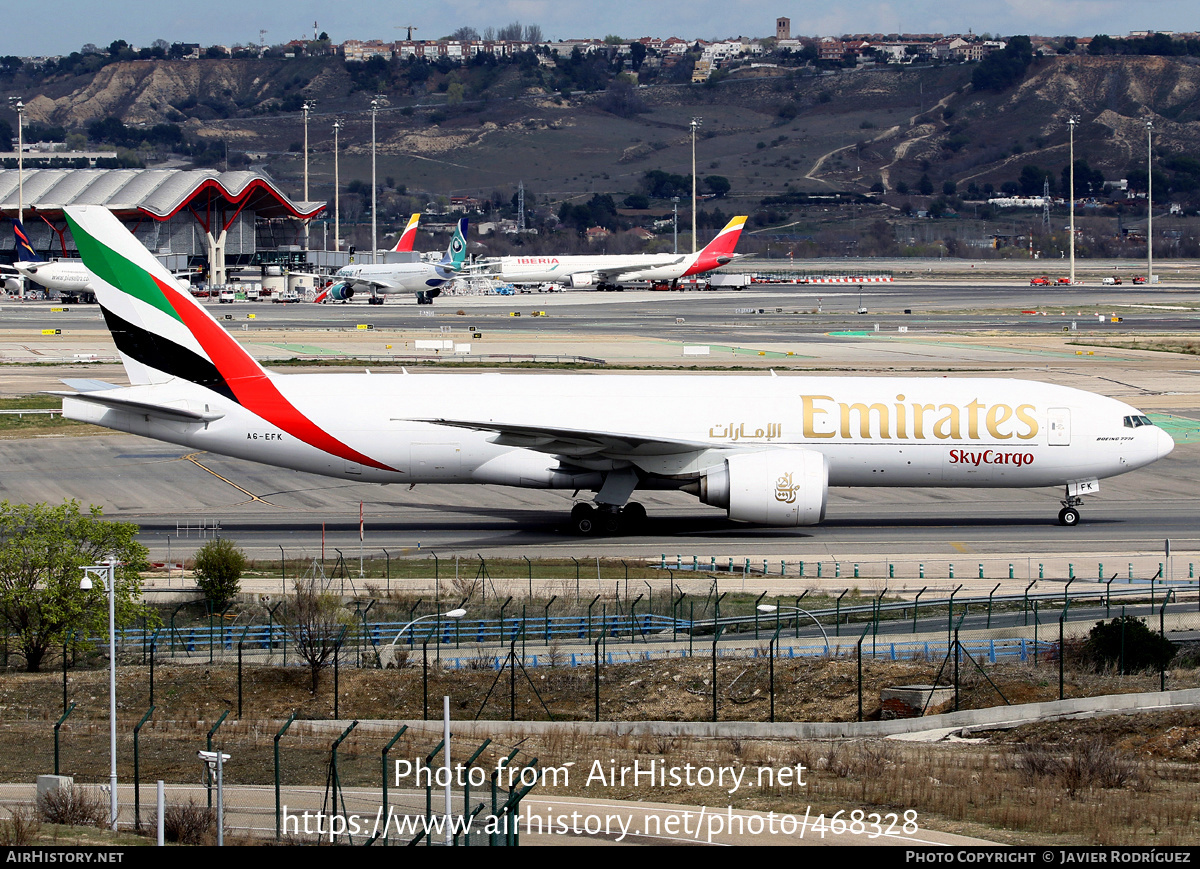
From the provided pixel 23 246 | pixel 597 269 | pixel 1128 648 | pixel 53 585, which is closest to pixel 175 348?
pixel 53 585

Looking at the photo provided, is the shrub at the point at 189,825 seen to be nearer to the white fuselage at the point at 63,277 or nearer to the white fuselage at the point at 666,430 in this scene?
the white fuselage at the point at 666,430

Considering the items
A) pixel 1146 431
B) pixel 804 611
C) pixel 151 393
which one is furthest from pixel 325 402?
pixel 1146 431

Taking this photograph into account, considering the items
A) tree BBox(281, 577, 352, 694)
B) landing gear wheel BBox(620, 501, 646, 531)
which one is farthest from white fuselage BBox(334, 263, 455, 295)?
tree BBox(281, 577, 352, 694)

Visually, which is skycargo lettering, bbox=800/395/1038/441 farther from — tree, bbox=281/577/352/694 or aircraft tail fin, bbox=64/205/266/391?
aircraft tail fin, bbox=64/205/266/391

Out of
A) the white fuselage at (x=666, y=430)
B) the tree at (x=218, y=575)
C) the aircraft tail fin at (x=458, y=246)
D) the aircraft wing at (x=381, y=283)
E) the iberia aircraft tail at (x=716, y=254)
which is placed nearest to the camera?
the tree at (x=218, y=575)

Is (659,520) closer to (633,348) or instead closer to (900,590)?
(900,590)

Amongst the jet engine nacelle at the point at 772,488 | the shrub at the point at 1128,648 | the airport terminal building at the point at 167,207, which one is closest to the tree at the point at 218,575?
the jet engine nacelle at the point at 772,488
